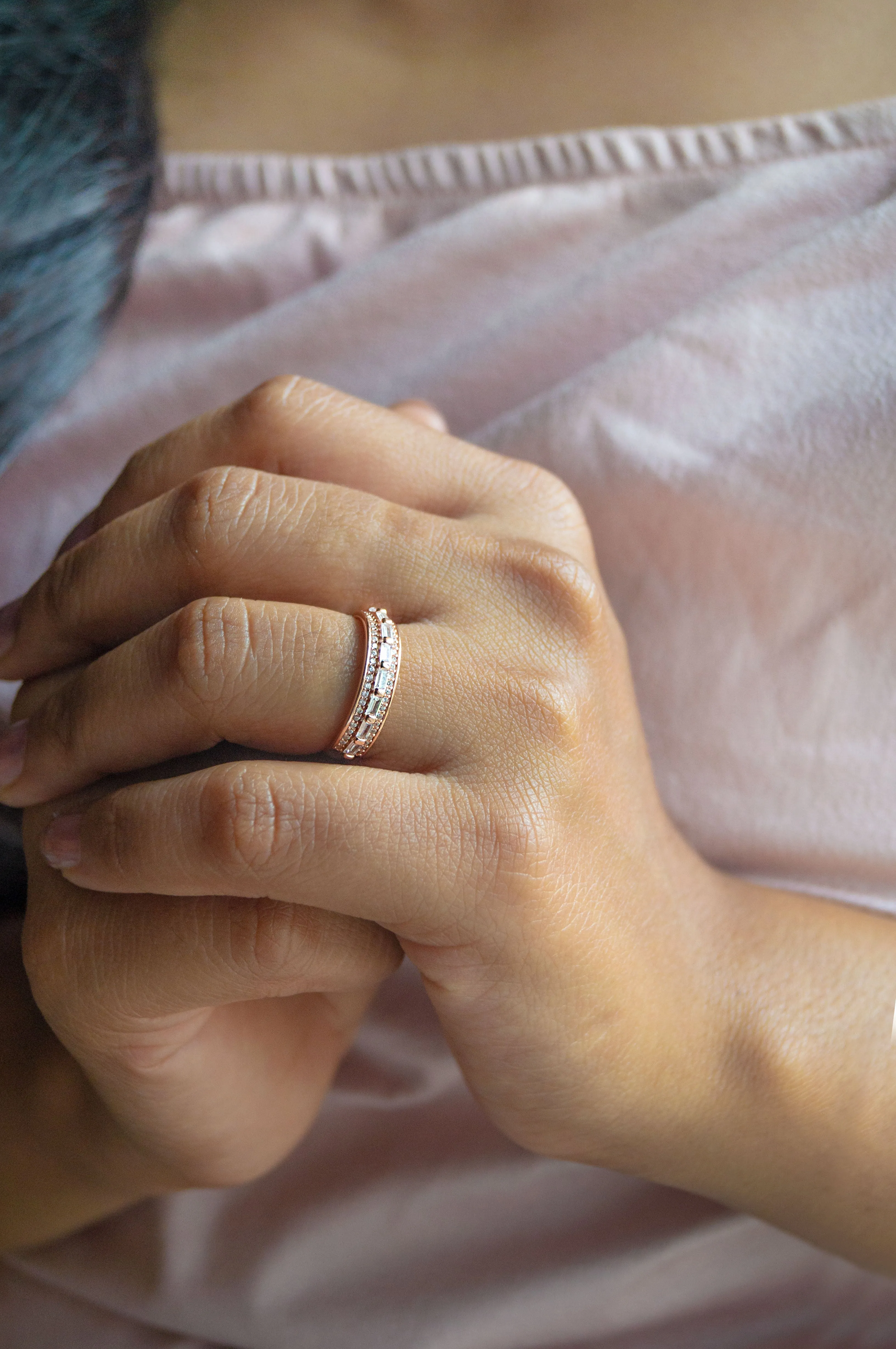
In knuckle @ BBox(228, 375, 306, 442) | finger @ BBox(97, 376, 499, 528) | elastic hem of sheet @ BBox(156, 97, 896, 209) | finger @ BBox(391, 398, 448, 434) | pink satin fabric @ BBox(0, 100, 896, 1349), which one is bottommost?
pink satin fabric @ BBox(0, 100, 896, 1349)

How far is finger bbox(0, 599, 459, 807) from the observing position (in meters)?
0.63

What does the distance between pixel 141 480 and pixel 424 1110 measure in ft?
2.22

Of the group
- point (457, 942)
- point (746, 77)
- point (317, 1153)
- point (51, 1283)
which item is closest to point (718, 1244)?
point (317, 1153)

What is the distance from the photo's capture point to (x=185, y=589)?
0.70 metres

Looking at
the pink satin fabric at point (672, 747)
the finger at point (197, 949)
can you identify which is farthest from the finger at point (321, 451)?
the finger at point (197, 949)

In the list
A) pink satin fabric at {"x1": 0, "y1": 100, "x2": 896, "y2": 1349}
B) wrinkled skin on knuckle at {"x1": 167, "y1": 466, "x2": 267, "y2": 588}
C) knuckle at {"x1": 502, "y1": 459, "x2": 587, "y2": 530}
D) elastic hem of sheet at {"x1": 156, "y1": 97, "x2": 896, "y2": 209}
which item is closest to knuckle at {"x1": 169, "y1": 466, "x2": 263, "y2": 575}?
wrinkled skin on knuckle at {"x1": 167, "y1": 466, "x2": 267, "y2": 588}

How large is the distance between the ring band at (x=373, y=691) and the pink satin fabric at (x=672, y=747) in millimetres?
393

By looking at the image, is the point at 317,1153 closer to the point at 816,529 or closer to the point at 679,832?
the point at 679,832

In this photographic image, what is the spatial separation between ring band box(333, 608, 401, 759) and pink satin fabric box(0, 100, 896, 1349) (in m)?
0.39

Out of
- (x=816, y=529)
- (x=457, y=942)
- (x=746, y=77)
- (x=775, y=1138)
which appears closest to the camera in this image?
(x=457, y=942)

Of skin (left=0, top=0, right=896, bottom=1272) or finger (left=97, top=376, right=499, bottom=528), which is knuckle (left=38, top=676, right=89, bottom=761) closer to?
skin (left=0, top=0, right=896, bottom=1272)

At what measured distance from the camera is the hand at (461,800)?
0.62 metres

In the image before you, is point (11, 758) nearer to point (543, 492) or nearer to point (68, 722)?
point (68, 722)

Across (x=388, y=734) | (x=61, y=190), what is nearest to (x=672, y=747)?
(x=388, y=734)
